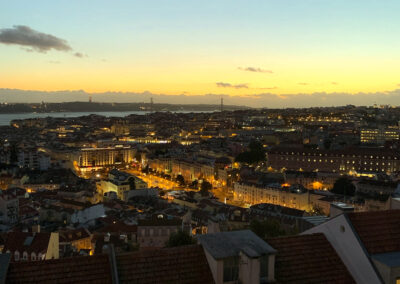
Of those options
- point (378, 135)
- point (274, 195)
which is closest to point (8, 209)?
point (274, 195)

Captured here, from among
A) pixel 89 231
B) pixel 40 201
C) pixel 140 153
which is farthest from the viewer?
pixel 140 153

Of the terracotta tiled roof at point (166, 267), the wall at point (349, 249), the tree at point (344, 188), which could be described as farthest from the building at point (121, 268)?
the tree at point (344, 188)

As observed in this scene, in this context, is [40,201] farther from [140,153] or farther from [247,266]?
[140,153]

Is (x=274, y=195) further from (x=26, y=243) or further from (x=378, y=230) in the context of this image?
(x=378, y=230)

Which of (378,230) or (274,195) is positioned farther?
(274,195)

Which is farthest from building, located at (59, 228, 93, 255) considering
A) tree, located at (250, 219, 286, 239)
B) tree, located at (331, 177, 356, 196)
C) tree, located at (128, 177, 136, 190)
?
tree, located at (331, 177, 356, 196)

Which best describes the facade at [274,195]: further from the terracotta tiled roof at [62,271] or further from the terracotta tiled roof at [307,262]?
the terracotta tiled roof at [62,271]

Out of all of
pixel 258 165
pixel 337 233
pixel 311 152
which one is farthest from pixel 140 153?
pixel 337 233
